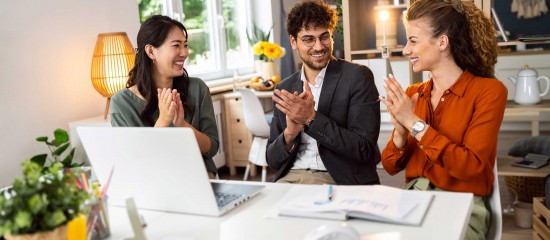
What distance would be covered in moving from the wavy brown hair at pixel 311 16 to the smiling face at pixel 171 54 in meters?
0.43

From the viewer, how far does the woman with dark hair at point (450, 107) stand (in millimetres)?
1748

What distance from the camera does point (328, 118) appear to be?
6.86ft

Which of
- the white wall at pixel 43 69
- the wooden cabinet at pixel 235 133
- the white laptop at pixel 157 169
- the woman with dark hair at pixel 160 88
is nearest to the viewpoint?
the white laptop at pixel 157 169

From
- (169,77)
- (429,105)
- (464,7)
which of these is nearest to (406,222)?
(429,105)

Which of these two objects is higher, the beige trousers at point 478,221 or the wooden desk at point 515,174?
the beige trousers at point 478,221

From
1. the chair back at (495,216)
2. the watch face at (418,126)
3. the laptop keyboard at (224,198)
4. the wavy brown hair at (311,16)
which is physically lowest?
the chair back at (495,216)

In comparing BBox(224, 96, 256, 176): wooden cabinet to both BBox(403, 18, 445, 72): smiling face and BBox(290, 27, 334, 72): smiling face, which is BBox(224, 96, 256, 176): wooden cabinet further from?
BBox(403, 18, 445, 72): smiling face

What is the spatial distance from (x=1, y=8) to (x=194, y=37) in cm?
215

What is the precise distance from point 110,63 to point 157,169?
1.96 m

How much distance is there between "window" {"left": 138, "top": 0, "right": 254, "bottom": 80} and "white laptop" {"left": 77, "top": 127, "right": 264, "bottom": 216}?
3040 millimetres

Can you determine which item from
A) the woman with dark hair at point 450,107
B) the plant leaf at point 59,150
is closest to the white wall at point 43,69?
the plant leaf at point 59,150

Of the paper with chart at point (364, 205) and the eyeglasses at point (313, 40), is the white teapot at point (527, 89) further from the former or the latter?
the paper with chart at point (364, 205)

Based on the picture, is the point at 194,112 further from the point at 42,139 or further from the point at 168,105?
the point at 42,139

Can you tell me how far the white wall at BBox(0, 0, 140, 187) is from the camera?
2.99 meters
